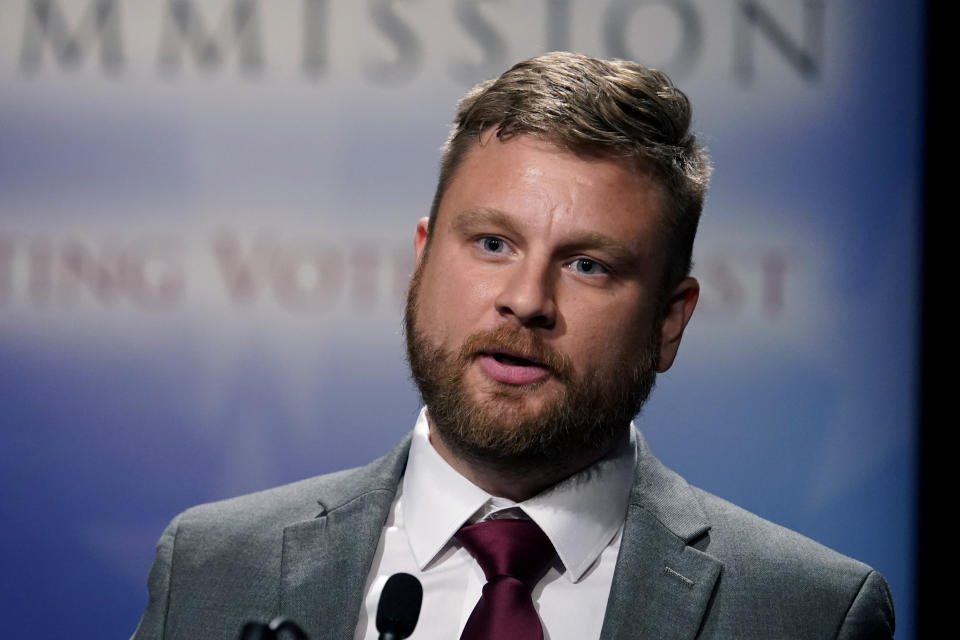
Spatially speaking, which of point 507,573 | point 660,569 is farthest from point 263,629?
point 660,569

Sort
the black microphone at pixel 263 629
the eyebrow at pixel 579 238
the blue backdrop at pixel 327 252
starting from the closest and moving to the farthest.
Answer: the black microphone at pixel 263 629 → the eyebrow at pixel 579 238 → the blue backdrop at pixel 327 252

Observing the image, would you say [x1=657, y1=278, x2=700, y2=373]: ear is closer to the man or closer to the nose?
the man

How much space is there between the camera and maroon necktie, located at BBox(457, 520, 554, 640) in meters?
2.17

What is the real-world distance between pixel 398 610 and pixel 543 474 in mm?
748

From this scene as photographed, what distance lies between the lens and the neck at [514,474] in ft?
7.70

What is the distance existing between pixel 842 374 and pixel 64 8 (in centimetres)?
244

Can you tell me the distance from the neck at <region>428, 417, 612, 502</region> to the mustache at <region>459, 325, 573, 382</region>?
201mm

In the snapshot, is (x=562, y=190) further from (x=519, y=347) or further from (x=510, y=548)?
(x=510, y=548)

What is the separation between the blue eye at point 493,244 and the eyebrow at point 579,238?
1.1 inches

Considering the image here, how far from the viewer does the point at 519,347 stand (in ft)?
7.23

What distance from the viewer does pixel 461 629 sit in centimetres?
227

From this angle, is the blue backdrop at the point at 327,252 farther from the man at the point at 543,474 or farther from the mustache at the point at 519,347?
the mustache at the point at 519,347

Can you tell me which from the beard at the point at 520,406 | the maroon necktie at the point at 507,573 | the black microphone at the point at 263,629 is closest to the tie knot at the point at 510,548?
the maroon necktie at the point at 507,573

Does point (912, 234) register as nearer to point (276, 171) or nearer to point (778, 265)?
point (778, 265)
